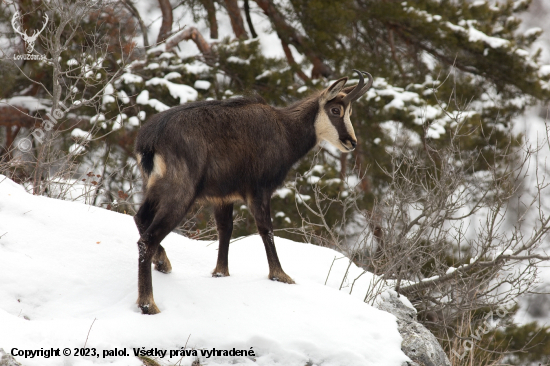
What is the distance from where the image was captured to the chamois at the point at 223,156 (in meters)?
4.55

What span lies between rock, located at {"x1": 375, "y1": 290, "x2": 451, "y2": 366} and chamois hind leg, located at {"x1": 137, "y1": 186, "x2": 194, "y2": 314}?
2.14 metres

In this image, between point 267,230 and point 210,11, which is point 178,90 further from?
point 267,230

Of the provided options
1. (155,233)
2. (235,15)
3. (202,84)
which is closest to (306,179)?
(202,84)

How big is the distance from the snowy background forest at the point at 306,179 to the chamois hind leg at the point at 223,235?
0.23 m

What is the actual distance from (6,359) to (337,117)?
12.2 ft

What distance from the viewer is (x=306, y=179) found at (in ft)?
37.1

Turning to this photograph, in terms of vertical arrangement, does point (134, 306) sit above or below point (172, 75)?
below

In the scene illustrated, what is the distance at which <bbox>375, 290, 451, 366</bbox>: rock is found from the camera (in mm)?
4711

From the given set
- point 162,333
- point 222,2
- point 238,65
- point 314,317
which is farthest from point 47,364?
point 222,2

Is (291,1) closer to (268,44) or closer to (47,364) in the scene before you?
(268,44)

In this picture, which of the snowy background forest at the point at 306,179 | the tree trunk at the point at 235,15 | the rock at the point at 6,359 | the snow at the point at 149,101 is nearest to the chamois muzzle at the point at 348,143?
the snowy background forest at the point at 306,179

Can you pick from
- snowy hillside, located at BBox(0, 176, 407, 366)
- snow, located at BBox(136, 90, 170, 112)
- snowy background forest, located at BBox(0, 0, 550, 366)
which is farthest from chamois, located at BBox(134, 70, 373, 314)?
snow, located at BBox(136, 90, 170, 112)

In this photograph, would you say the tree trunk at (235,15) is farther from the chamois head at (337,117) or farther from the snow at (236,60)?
the chamois head at (337,117)

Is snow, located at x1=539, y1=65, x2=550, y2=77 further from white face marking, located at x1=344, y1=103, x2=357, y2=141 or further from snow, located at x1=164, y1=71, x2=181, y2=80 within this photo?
white face marking, located at x1=344, y1=103, x2=357, y2=141
